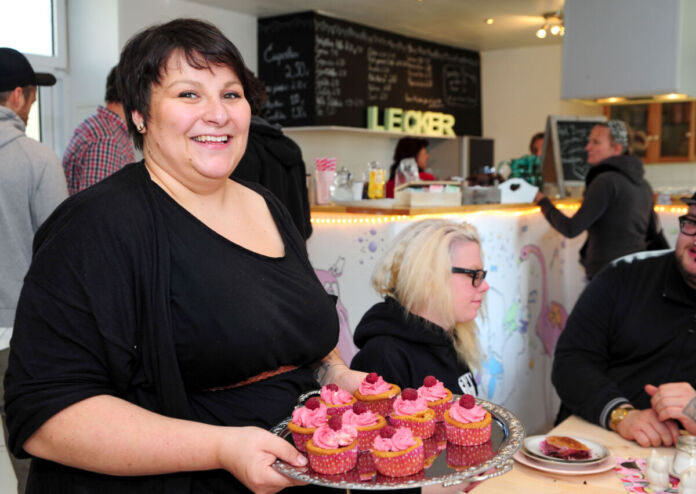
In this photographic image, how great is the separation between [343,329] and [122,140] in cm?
126

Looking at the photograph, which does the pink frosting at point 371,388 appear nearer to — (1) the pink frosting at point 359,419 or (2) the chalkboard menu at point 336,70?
(1) the pink frosting at point 359,419

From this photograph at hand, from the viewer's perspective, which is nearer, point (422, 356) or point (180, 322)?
point (180, 322)

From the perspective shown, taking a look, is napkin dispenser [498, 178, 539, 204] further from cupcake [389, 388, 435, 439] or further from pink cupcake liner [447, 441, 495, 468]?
pink cupcake liner [447, 441, 495, 468]

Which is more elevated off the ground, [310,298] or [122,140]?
[122,140]

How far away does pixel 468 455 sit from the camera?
4.10 ft

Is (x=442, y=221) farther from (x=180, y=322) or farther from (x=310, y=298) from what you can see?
(x=180, y=322)

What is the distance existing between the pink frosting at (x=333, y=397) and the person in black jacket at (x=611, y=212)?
3024 mm

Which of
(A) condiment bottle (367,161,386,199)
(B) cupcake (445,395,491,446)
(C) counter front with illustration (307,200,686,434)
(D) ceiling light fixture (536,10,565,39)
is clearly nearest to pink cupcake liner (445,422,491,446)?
(B) cupcake (445,395,491,446)

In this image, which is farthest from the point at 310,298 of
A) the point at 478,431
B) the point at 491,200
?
the point at 491,200

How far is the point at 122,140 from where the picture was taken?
10.6 ft

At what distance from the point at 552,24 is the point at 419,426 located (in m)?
5.85

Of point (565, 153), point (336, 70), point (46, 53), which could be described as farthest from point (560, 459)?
point (336, 70)

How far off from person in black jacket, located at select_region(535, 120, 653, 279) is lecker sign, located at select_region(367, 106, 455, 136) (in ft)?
8.93

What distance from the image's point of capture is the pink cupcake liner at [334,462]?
1125 millimetres
